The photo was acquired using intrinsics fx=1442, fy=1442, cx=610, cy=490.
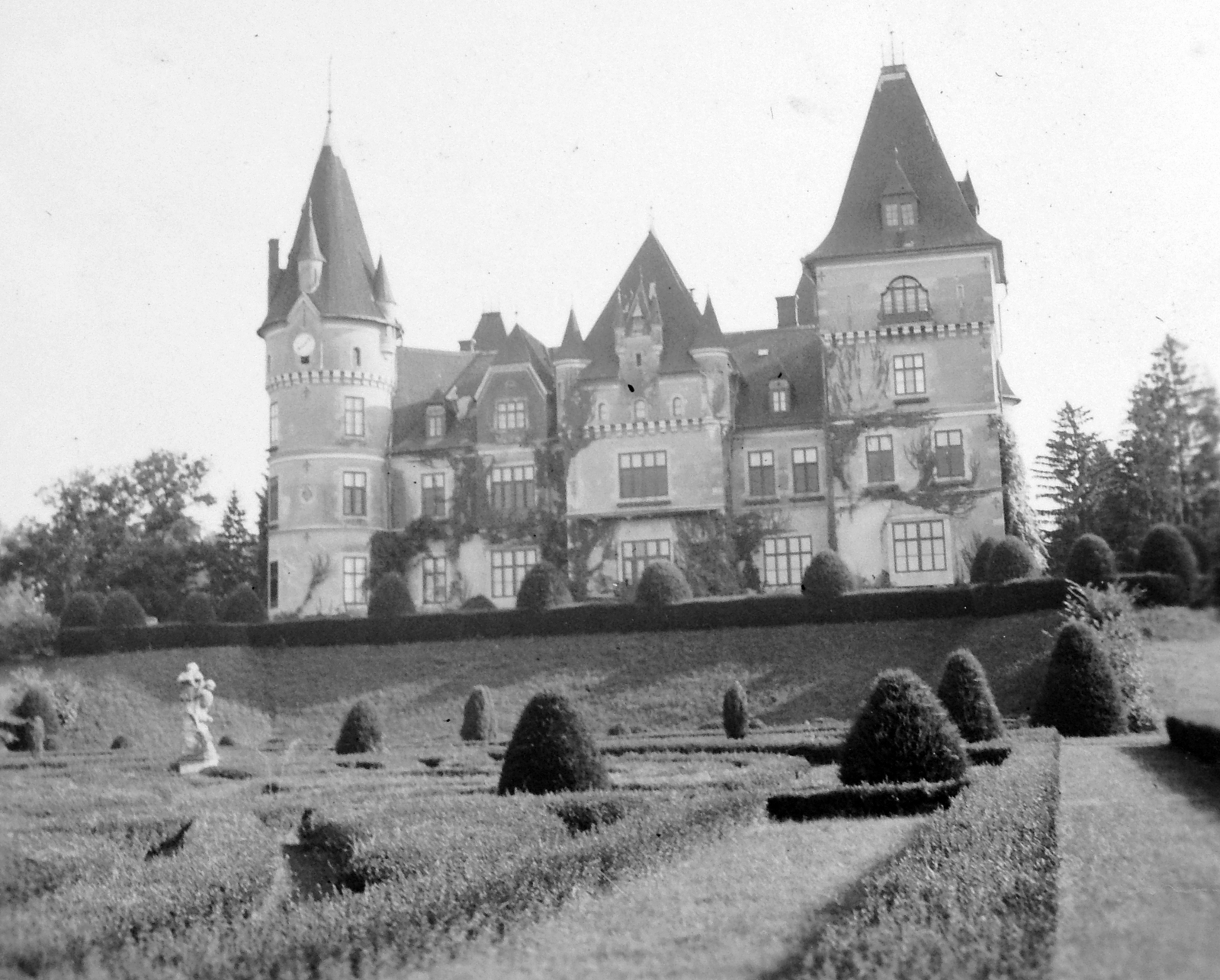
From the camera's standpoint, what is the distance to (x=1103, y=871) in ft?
25.1

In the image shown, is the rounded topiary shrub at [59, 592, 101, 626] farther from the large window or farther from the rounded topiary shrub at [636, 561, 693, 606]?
the rounded topiary shrub at [636, 561, 693, 606]

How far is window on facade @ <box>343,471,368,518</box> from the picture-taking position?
46.1m

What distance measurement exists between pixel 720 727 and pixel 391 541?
59.5 ft

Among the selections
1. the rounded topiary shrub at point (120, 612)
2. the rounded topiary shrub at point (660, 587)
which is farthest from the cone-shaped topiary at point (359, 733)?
the rounded topiary shrub at point (120, 612)

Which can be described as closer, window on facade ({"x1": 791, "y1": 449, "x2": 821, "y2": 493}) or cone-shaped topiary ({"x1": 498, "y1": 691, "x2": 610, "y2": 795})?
cone-shaped topiary ({"x1": 498, "y1": 691, "x2": 610, "y2": 795})

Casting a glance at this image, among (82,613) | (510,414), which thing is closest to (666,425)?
(510,414)

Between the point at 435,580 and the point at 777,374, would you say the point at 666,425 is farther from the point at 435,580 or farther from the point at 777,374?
the point at 435,580

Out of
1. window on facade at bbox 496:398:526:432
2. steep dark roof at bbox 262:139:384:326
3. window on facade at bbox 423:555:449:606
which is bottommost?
window on facade at bbox 423:555:449:606

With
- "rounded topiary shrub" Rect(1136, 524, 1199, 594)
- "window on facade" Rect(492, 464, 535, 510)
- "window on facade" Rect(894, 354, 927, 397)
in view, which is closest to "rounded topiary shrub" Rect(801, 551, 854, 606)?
"window on facade" Rect(894, 354, 927, 397)

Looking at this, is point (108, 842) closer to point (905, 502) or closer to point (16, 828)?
point (16, 828)

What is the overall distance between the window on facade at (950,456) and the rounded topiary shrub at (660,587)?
8933 mm

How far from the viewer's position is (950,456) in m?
42.7

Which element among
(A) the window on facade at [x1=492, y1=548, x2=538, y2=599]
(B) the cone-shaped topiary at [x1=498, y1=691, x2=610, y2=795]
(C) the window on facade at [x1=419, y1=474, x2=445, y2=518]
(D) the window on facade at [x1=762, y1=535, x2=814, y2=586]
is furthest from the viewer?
(C) the window on facade at [x1=419, y1=474, x2=445, y2=518]

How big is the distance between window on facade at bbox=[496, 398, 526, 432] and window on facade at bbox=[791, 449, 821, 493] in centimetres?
890
